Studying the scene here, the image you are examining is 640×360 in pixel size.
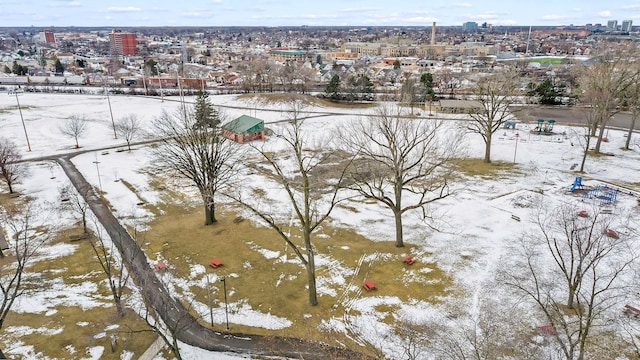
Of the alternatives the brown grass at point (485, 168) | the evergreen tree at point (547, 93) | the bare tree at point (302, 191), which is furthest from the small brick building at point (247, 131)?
the evergreen tree at point (547, 93)

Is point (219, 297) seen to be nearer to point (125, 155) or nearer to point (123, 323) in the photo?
point (123, 323)

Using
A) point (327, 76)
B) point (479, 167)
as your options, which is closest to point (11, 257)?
point (479, 167)

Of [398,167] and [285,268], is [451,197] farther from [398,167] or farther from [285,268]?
[285,268]

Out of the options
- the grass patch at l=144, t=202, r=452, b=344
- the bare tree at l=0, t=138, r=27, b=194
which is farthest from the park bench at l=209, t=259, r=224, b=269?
the bare tree at l=0, t=138, r=27, b=194

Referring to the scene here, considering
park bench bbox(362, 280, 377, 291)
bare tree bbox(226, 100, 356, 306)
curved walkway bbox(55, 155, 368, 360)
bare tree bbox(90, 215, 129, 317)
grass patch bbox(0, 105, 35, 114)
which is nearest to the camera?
curved walkway bbox(55, 155, 368, 360)

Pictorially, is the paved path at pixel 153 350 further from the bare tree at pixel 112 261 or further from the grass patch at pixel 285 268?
the bare tree at pixel 112 261

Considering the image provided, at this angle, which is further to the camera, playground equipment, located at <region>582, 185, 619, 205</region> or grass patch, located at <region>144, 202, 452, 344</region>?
playground equipment, located at <region>582, 185, 619, 205</region>

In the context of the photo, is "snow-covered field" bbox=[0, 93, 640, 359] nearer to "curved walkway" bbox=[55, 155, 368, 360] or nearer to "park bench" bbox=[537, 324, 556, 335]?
"park bench" bbox=[537, 324, 556, 335]
